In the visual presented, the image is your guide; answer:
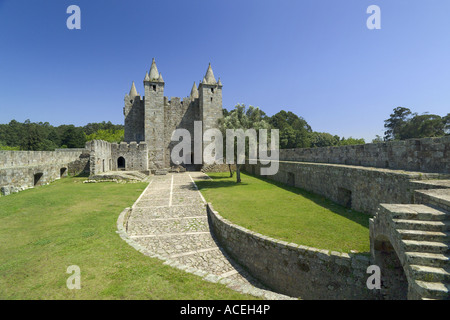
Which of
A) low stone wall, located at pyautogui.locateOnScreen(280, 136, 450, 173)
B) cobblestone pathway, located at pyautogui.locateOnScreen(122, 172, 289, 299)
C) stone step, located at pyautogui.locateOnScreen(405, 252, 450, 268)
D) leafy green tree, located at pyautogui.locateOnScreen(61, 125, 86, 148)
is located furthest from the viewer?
leafy green tree, located at pyautogui.locateOnScreen(61, 125, 86, 148)

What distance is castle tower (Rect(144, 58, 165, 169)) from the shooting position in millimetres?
26141

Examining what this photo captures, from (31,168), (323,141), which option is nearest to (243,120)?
(31,168)

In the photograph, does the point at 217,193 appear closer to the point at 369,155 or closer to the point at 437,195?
the point at 369,155

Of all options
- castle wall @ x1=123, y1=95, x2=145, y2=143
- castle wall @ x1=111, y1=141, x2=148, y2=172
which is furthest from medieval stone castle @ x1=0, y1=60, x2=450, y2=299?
castle wall @ x1=123, y1=95, x2=145, y2=143

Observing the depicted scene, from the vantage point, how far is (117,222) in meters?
7.75

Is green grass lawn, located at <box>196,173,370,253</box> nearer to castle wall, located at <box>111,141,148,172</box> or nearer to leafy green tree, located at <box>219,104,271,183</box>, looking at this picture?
leafy green tree, located at <box>219,104,271,183</box>

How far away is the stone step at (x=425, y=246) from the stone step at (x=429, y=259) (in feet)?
0.20

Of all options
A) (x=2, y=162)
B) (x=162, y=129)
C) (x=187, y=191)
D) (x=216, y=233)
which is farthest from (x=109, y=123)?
(x=216, y=233)

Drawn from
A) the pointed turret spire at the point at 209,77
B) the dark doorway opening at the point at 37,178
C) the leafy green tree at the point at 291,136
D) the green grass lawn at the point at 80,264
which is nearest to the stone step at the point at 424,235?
the green grass lawn at the point at 80,264

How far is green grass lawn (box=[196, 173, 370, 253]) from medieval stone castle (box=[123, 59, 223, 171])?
56.1 feet

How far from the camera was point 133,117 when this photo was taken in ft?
91.7

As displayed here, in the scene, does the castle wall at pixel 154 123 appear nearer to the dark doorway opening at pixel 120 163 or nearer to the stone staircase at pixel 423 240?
the dark doorway opening at pixel 120 163

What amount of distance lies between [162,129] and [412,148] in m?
25.1

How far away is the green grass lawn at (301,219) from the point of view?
5465 mm
